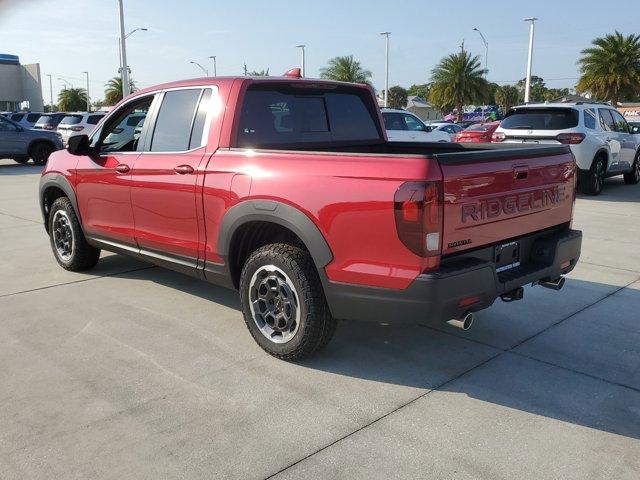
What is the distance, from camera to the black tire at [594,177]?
38.3 feet

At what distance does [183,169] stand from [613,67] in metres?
37.4

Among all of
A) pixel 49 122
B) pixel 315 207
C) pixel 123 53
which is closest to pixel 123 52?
pixel 123 53

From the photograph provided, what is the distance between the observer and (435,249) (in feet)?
10.1

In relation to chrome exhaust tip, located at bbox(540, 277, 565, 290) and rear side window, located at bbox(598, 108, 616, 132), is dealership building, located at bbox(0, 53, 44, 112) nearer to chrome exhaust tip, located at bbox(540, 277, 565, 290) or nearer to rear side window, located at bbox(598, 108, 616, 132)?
rear side window, located at bbox(598, 108, 616, 132)

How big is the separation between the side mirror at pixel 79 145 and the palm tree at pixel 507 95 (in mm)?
95359

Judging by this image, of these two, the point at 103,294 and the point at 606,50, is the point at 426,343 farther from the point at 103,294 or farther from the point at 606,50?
the point at 606,50

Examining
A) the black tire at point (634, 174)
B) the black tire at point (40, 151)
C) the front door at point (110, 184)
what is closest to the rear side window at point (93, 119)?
the black tire at point (40, 151)

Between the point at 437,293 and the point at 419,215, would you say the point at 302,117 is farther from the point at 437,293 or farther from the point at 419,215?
the point at 437,293

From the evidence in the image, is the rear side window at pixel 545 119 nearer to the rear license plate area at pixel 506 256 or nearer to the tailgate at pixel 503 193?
the tailgate at pixel 503 193

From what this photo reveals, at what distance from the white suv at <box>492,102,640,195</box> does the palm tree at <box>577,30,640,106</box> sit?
26651 mm

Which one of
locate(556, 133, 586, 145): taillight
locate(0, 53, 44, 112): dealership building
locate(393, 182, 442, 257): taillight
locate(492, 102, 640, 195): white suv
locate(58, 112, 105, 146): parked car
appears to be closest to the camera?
locate(393, 182, 442, 257): taillight

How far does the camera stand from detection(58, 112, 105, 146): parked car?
70.0 ft

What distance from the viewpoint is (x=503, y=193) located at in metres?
3.49

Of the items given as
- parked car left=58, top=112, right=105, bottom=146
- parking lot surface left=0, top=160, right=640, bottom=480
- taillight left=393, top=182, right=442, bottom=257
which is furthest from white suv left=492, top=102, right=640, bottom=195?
parked car left=58, top=112, right=105, bottom=146
